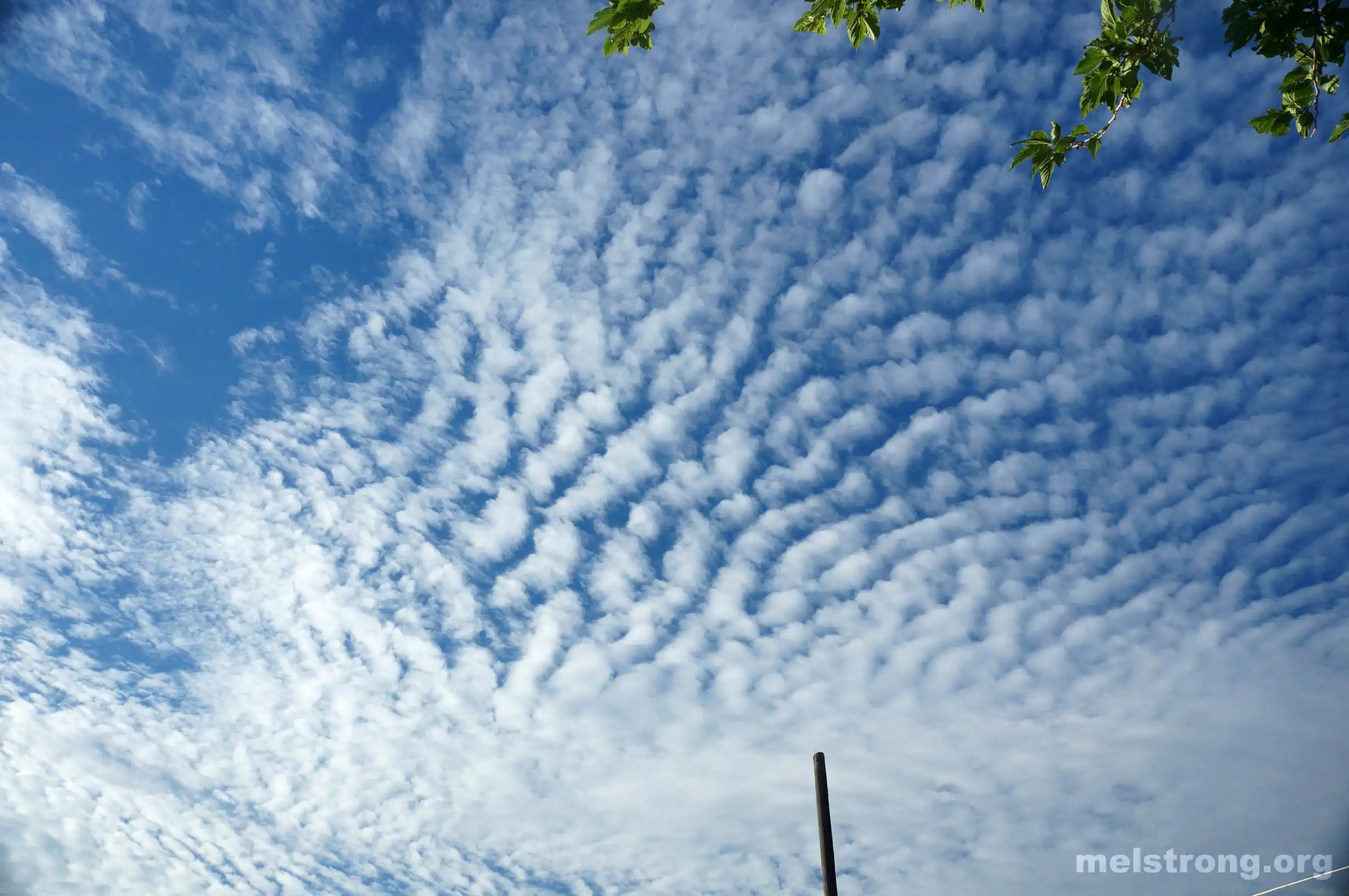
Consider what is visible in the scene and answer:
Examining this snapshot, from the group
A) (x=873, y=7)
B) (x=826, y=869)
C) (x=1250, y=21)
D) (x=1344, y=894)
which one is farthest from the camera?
(x=1344, y=894)

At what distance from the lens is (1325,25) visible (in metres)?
4.43

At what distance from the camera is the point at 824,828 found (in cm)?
1350

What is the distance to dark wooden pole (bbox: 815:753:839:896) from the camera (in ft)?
41.5

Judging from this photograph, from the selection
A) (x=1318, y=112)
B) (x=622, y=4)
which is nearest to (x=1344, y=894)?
(x=1318, y=112)

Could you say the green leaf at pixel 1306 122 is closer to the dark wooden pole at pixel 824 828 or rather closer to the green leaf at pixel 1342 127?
the green leaf at pixel 1342 127

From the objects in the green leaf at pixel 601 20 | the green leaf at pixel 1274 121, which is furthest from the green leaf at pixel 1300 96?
the green leaf at pixel 601 20

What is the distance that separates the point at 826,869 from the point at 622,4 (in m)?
A: 12.8

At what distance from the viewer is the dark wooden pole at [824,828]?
41.5 ft

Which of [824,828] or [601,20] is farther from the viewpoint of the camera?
[824,828]

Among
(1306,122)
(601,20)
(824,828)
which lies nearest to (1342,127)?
(1306,122)

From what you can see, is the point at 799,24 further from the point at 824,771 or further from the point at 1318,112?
the point at 824,771

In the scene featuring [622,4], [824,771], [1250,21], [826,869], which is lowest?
[826,869]

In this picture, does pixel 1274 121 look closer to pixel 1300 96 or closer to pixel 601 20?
pixel 1300 96

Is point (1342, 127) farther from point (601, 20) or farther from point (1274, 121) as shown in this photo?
point (601, 20)
